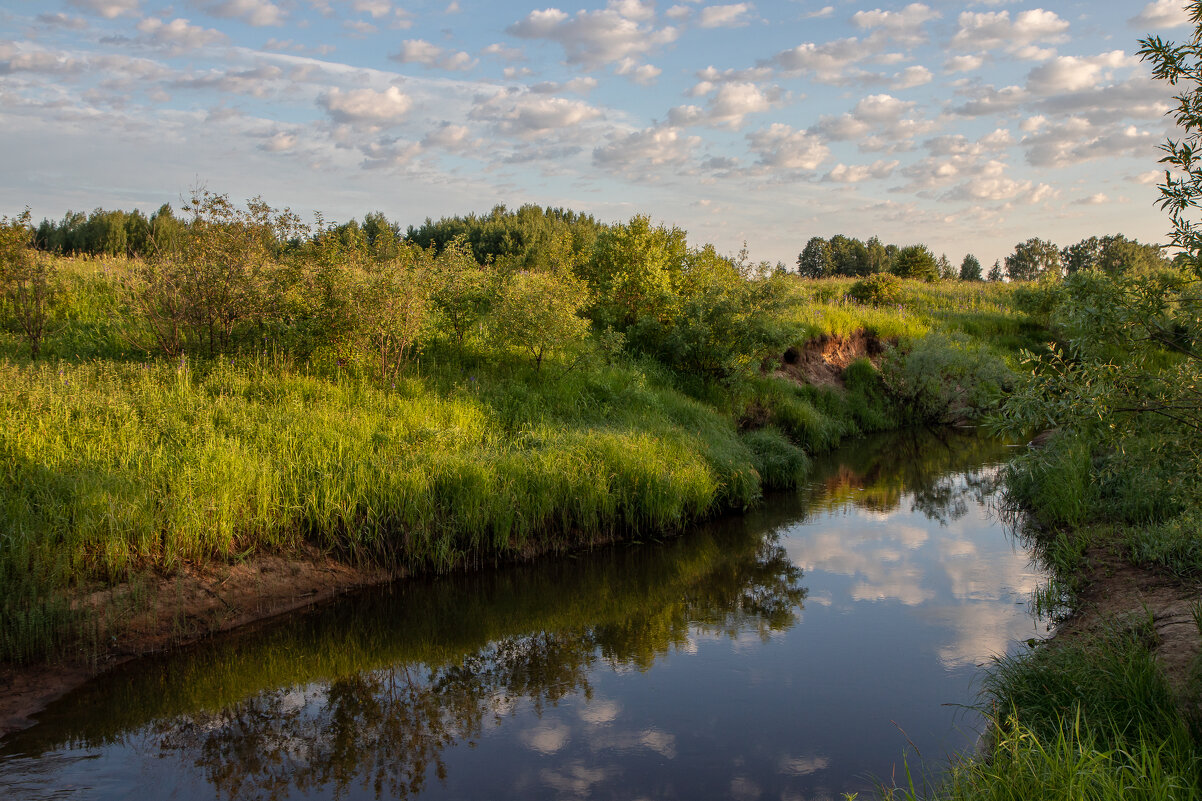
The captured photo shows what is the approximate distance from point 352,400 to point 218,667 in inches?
242

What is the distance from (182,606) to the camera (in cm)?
903

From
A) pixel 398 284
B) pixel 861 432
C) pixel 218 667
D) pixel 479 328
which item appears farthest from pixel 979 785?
pixel 861 432

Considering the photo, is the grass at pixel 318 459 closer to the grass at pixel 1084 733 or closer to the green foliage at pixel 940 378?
the grass at pixel 1084 733

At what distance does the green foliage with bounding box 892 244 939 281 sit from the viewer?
47375 millimetres

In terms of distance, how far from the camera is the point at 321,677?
848cm

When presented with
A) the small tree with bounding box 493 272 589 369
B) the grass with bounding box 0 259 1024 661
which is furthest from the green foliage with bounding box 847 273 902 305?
the small tree with bounding box 493 272 589 369

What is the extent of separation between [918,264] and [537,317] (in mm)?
37571

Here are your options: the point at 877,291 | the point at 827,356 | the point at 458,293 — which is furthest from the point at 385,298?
the point at 877,291

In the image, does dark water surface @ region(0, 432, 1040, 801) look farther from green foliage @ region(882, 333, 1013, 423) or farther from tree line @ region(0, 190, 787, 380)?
green foliage @ region(882, 333, 1013, 423)

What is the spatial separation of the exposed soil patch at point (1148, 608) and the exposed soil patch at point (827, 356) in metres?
14.4

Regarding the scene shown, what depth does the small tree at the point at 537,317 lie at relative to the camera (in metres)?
16.7

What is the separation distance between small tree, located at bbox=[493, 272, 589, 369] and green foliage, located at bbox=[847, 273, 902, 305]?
22.3 meters

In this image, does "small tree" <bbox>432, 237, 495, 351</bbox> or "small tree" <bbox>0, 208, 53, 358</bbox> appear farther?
"small tree" <bbox>432, 237, 495, 351</bbox>

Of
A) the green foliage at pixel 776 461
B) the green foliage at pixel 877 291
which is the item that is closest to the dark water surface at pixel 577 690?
the green foliage at pixel 776 461
